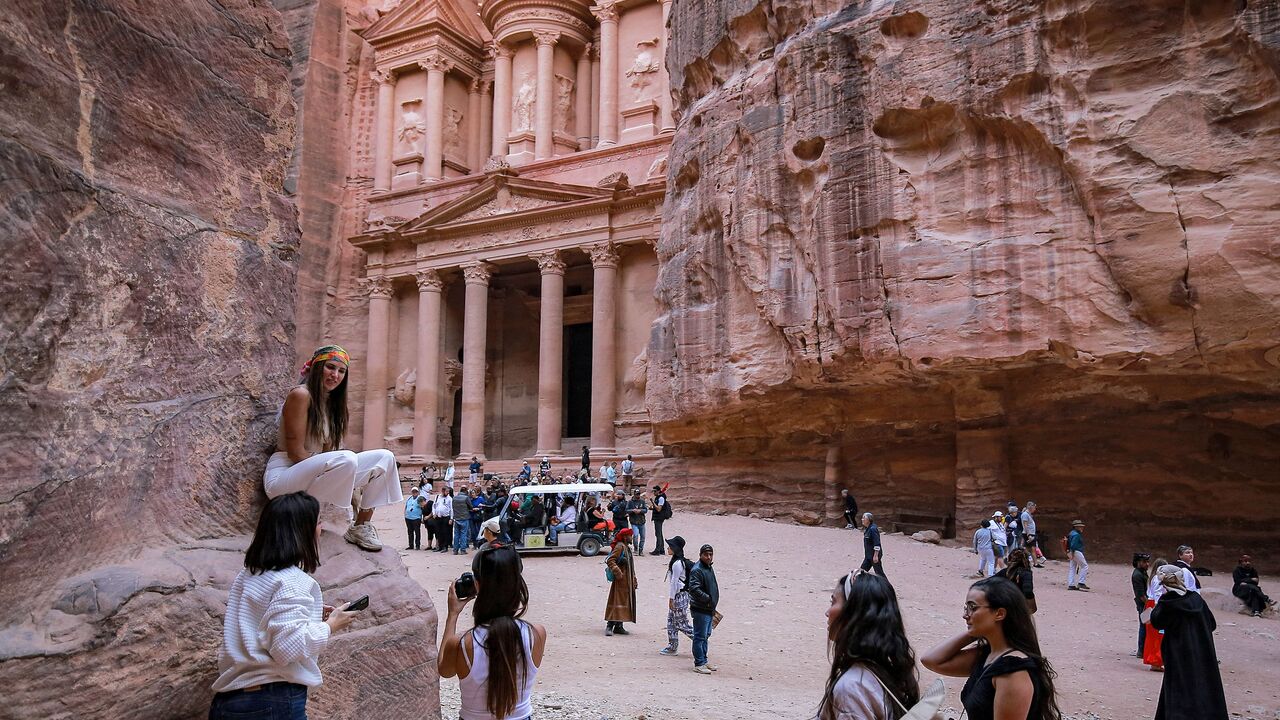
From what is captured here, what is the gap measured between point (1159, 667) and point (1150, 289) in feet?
20.1

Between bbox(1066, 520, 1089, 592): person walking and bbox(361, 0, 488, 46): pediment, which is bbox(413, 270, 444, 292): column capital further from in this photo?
bbox(1066, 520, 1089, 592): person walking

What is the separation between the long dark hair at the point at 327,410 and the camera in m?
4.20

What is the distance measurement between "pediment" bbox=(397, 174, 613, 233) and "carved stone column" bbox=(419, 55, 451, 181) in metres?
4.99

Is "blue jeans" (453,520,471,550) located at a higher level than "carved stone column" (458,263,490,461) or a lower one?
lower

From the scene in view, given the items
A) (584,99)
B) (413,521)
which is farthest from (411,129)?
(413,521)

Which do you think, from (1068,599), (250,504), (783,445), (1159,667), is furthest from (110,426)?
(783,445)

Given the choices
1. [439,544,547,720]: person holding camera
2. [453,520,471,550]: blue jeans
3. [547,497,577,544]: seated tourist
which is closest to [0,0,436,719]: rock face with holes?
[439,544,547,720]: person holding camera

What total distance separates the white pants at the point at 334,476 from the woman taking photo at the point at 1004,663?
94.9 inches

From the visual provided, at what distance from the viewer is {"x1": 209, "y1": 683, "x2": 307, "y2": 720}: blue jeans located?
9.62 ft

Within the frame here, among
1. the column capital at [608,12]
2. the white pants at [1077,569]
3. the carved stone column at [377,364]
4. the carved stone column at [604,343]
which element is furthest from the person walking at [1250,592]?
the column capital at [608,12]

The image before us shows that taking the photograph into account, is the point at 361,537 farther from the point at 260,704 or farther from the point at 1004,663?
the point at 1004,663

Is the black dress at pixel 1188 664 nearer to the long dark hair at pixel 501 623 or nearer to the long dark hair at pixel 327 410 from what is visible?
the long dark hair at pixel 501 623

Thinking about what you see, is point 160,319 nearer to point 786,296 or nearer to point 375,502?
point 375,502

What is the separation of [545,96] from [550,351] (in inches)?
489
